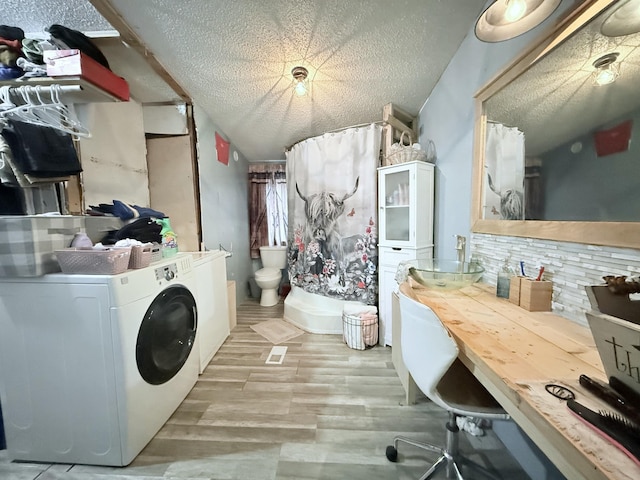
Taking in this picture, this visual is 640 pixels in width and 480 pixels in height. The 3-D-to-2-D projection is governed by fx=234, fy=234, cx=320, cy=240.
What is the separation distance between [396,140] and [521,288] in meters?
1.78

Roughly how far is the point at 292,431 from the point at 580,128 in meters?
1.91

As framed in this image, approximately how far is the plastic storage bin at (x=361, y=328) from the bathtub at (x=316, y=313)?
19 centimetres

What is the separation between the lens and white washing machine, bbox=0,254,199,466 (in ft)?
3.57

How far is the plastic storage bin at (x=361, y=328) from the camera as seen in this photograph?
2096mm

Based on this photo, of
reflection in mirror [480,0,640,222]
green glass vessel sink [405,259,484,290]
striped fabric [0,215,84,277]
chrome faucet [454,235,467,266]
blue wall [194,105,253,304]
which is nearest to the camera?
reflection in mirror [480,0,640,222]

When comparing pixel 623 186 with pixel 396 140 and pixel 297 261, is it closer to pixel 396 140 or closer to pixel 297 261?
pixel 396 140

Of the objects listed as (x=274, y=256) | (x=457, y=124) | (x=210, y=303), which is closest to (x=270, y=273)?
(x=274, y=256)

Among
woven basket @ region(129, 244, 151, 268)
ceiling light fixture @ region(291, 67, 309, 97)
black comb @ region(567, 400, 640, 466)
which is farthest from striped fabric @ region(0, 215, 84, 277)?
black comb @ region(567, 400, 640, 466)

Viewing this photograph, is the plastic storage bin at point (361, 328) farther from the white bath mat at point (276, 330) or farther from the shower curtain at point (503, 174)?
the shower curtain at point (503, 174)

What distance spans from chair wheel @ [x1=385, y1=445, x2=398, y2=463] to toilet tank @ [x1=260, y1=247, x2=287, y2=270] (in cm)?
263

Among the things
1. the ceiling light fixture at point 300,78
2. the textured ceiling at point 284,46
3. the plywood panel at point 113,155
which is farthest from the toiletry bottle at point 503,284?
the plywood panel at point 113,155

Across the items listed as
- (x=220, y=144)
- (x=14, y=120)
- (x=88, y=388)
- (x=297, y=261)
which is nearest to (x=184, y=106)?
(x=220, y=144)

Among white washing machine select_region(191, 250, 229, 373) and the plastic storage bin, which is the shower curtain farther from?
white washing machine select_region(191, 250, 229, 373)

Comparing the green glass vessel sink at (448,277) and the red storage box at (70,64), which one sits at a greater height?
the red storage box at (70,64)
